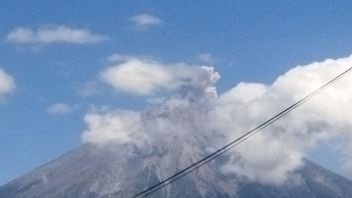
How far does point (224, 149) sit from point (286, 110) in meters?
4.20

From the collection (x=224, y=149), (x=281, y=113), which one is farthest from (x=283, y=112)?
(x=224, y=149)

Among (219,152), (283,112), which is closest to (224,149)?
(219,152)

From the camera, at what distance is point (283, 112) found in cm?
3091

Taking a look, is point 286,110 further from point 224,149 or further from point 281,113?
point 224,149

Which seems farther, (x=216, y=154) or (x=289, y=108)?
(x=216, y=154)

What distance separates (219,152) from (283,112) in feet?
16.1

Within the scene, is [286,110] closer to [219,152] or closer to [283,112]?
[283,112]

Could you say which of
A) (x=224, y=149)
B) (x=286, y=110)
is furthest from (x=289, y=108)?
(x=224, y=149)

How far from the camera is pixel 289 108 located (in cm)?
3134

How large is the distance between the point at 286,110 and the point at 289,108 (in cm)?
32

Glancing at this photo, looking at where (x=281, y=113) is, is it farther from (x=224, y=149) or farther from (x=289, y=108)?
(x=224, y=149)

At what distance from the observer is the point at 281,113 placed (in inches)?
1211

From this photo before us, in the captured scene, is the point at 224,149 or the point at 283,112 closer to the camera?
the point at 283,112

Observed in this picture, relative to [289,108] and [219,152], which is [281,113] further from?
[219,152]
